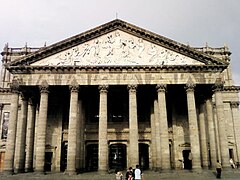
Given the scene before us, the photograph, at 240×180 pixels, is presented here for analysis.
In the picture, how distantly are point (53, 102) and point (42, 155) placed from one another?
30.1 ft

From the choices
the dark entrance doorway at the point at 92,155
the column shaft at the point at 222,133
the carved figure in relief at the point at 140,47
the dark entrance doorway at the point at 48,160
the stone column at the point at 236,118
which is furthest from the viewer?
the stone column at the point at 236,118

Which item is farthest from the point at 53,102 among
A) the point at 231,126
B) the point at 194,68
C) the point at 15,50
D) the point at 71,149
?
the point at 231,126

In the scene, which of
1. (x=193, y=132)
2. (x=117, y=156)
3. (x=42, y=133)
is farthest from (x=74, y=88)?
(x=193, y=132)

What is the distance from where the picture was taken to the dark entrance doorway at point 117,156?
112ft

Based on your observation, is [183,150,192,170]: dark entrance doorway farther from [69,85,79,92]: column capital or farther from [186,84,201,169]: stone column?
[69,85,79,92]: column capital

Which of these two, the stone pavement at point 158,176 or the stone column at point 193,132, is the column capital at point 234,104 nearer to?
the stone column at point 193,132

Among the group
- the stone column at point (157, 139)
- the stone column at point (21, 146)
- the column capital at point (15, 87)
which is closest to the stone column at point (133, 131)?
the stone column at point (157, 139)

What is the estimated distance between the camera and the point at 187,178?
972 inches

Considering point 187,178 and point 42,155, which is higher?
point 42,155

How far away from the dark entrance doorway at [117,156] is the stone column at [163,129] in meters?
7.86

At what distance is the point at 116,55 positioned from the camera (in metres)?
30.0

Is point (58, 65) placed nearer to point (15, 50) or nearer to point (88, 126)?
point (88, 126)

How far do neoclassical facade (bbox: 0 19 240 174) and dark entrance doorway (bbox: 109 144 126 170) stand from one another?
0.13 meters

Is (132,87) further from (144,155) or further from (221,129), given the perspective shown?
(221,129)
